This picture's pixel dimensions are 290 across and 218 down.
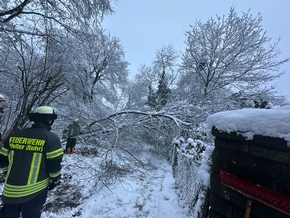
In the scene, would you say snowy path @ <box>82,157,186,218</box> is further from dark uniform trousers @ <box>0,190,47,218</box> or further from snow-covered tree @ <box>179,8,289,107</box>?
snow-covered tree @ <box>179,8,289,107</box>

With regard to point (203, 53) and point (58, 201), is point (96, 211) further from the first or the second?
point (203, 53)

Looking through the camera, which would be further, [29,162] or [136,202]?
[136,202]

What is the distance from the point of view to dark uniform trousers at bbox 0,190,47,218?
2.63m

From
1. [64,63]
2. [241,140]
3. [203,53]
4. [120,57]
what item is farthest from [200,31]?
[241,140]

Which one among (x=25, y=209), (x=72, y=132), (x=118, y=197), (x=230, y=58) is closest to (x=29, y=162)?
(x=25, y=209)

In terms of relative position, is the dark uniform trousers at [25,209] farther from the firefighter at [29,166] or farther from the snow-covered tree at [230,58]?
the snow-covered tree at [230,58]

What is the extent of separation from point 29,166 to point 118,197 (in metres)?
3.51

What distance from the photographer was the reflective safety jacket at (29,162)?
2.57 meters

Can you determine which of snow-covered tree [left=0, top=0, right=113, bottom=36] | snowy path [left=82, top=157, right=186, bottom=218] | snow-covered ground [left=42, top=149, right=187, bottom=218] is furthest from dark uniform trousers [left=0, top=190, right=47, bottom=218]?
snow-covered tree [left=0, top=0, right=113, bottom=36]

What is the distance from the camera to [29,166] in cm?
259

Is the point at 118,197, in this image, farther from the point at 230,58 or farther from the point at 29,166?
the point at 230,58

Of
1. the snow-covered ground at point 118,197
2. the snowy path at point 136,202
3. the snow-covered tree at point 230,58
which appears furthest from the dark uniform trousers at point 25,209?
the snow-covered tree at point 230,58

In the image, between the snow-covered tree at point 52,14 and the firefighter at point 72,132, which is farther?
the firefighter at point 72,132

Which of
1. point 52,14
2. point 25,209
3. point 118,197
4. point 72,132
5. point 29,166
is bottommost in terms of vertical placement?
point 118,197
